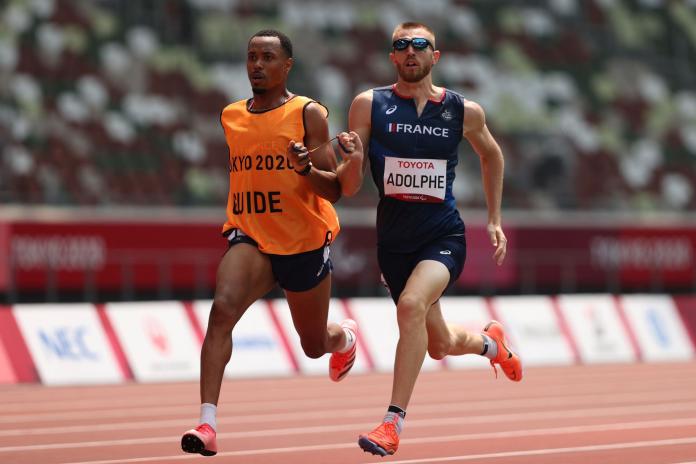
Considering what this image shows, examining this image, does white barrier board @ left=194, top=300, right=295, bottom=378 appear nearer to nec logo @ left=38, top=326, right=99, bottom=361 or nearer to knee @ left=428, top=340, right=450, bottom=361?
nec logo @ left=38, top=326, right=99, bottom=361

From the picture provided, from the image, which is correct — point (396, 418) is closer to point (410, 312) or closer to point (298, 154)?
point (410, 312)

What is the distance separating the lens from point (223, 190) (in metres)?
23.6

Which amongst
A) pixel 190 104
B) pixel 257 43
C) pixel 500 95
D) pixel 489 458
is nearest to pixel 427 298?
pixel 489 458

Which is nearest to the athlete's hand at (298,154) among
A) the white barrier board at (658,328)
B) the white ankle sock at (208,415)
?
the white ankle sock at (208,415)

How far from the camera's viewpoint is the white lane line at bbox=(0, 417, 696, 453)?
9.79 meters

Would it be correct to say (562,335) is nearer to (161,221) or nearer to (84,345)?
(161,221)

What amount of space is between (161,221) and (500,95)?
10403mm

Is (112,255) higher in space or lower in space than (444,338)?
lower

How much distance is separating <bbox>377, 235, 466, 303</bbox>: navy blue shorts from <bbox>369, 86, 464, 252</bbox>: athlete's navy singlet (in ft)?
0.17

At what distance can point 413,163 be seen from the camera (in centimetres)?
887

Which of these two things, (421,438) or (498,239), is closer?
(498,239)

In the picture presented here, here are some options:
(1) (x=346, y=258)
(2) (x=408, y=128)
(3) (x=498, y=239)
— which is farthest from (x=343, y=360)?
(1) (x=346, y=258)

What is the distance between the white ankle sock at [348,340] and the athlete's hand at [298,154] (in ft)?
7.33

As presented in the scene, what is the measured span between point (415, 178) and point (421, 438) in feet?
7.17
